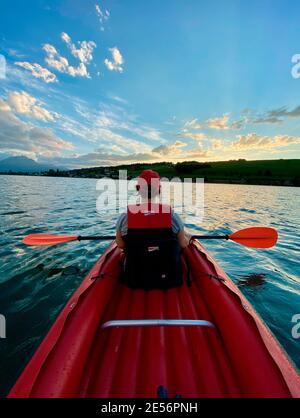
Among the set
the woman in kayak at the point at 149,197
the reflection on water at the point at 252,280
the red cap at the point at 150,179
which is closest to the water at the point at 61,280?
the reflection on water at the point at 252,280

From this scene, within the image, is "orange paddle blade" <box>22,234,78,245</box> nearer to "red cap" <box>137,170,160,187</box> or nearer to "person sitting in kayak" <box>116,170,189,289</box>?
"person sitting in kayak" <box>116,170,189,289</box>

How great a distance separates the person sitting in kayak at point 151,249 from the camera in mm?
3229

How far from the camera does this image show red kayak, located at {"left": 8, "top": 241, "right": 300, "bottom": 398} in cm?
188

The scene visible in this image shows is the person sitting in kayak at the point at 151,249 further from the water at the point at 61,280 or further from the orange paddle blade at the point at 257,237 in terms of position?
the orange paddle blade at the point at 257,237

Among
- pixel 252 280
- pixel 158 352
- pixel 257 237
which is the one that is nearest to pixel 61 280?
pixel 158 352

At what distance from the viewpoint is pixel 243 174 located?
8062cm

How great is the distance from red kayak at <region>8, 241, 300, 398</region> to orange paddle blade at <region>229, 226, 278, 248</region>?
8.21 feet

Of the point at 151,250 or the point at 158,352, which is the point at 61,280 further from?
the point at 158,352

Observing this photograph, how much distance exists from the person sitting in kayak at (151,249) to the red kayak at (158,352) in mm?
287

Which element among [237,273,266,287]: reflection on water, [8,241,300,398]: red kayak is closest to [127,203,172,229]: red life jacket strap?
[8,241,300,398]: red kayak

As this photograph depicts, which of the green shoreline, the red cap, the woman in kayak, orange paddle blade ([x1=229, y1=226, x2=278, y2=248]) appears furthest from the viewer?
the green shoreline

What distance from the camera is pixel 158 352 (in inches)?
92.0

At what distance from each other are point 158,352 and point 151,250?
4.31ft
